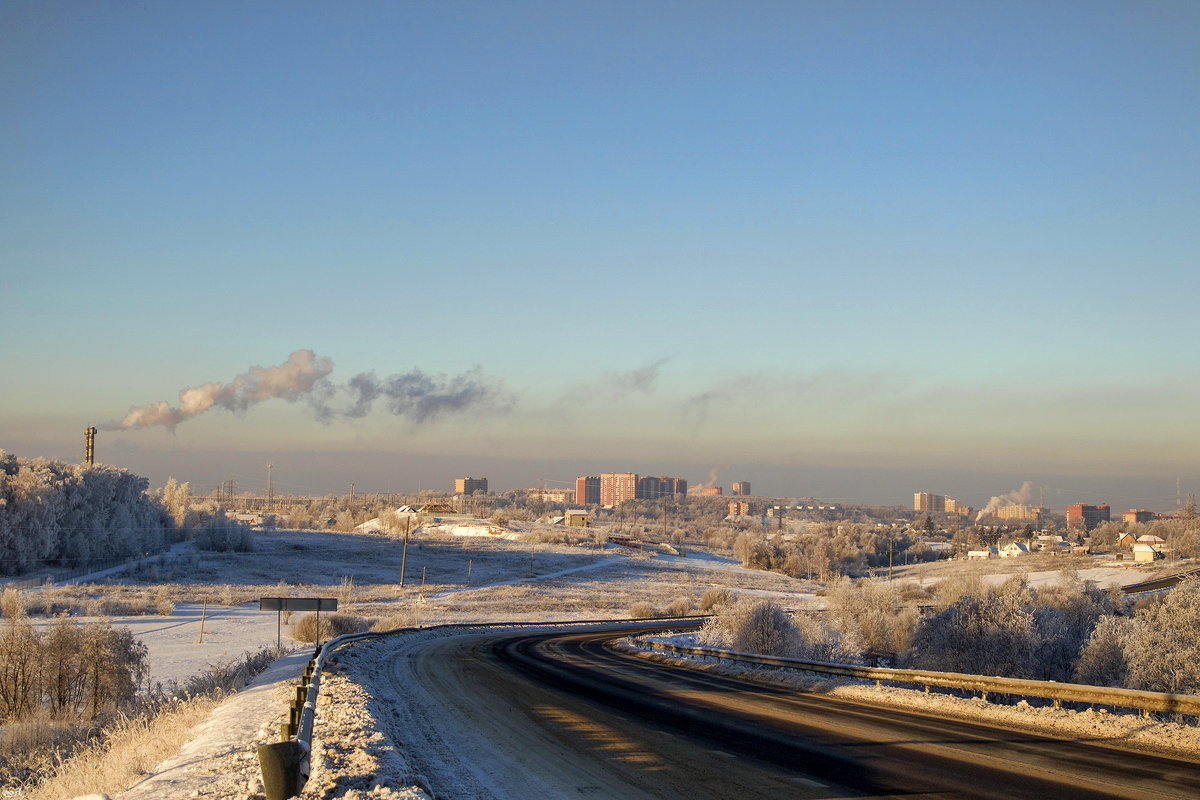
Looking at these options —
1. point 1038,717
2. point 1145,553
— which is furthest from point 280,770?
point 1145,553

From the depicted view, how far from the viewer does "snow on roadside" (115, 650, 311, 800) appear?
9570mm

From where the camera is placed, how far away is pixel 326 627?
4272 cm

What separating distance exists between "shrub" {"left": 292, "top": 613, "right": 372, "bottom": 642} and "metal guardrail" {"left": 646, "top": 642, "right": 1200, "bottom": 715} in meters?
23.7

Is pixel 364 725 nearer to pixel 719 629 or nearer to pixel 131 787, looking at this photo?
pixel 131 787

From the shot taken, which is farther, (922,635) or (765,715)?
(922,635)

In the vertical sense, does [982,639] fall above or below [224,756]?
below

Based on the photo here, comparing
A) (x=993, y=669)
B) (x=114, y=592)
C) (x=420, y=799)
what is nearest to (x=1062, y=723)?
(x=420, y=799)

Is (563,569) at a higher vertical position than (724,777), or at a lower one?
lower

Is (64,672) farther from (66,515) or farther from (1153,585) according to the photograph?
(1153,585)

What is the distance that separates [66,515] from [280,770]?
276ft

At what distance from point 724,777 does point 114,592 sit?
212ft

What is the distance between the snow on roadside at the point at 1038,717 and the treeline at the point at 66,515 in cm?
7135

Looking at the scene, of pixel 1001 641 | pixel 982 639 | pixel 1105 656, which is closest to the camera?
pixel 1105 656

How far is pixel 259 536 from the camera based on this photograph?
113188 millimetres
